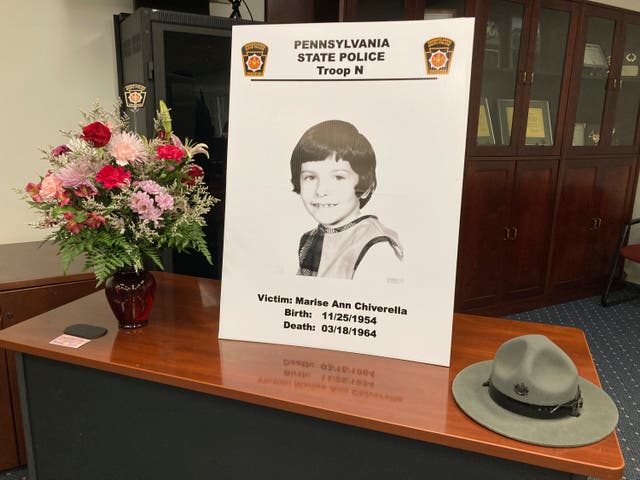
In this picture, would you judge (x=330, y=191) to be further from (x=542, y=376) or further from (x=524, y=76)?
(x=524, y=76)

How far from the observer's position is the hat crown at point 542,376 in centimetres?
89

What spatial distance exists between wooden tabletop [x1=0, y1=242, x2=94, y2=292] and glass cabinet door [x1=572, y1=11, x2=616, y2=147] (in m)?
3.09

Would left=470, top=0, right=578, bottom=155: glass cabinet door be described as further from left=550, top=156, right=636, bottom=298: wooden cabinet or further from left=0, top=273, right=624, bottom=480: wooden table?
left=0, top=273, right=624, bottom=480: wooden table

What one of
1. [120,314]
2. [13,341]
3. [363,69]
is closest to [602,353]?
[363,69]

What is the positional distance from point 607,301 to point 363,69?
10.7ft

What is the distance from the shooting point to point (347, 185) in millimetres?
1149

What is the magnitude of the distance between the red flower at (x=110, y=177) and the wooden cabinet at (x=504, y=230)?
2.23 metres

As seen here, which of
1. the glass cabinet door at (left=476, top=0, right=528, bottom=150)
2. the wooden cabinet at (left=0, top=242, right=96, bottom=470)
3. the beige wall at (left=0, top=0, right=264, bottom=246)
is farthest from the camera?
the glass cabinet door at (left=476, top=0, right=528, bottom=150)

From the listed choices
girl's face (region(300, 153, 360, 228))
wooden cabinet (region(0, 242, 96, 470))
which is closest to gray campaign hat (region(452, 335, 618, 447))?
girl's face (region(300, 153, 360, 228))

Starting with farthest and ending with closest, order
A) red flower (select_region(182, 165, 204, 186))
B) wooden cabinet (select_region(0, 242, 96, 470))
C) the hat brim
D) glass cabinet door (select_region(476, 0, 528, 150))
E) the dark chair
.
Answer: the dark chair
glass cabinet door (select_region(476, 0, 528, 150))
wooden cabinet (select_region(0, 242, 96, 470))
red flower (select_region(182, 165, 204, 186))
the hat brim

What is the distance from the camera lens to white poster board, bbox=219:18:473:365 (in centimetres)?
109

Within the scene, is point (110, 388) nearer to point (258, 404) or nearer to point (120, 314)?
point (120, 314)

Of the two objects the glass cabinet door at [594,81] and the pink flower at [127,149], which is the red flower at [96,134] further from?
the glass cabinet door at [594,81]

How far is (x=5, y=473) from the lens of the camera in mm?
1781
